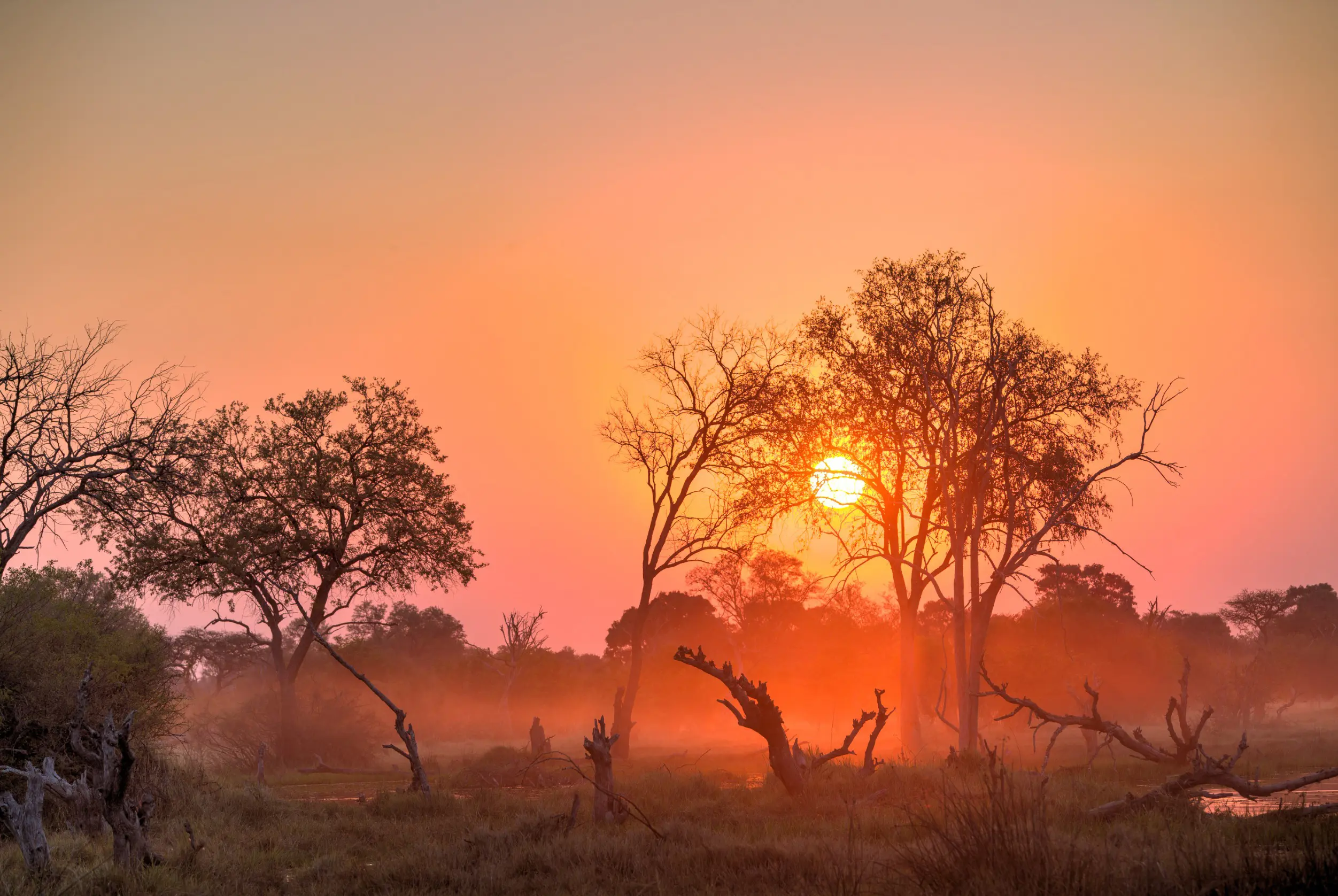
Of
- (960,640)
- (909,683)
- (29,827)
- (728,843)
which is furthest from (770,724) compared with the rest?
(909,683)

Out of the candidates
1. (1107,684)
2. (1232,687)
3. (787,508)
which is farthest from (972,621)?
(1232,687)

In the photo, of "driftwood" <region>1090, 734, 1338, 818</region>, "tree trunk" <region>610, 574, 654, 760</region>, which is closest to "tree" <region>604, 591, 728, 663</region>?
"tree trunk" <region>610, 574, 654, 760</region>

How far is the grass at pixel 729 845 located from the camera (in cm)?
784

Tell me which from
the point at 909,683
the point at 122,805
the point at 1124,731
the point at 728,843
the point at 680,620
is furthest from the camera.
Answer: the point at 680,620

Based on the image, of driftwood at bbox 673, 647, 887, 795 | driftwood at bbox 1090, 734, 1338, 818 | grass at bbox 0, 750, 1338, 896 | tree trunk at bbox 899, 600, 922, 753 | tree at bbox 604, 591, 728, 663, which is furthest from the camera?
tree at bbox 604, 591, 728, 663

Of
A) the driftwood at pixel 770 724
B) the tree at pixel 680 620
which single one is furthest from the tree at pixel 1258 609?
the driftwood at pixel 770 724

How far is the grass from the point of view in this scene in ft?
25.7

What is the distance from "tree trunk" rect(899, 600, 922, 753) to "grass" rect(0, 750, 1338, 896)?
27.9ft

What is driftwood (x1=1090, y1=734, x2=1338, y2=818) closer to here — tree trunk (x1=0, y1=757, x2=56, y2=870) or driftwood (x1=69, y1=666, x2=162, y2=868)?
driftwood (x1=69, y1=666, x2=162, y2=868)

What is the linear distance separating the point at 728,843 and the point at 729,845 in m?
0.21

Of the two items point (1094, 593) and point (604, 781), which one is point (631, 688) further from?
point (1094, 593)

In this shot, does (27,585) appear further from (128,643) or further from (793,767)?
(793,767)

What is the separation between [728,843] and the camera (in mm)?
11805

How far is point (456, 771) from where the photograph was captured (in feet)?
89.7
